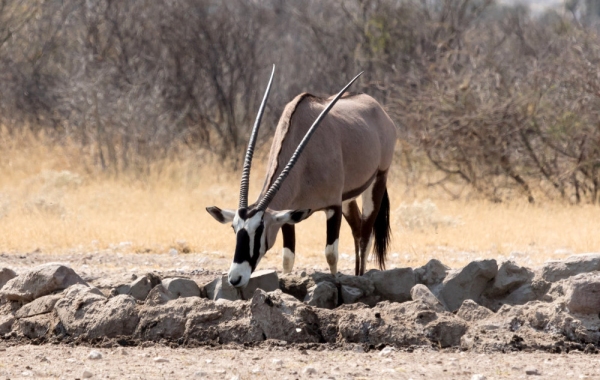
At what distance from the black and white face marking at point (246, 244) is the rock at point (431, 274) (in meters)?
0.99

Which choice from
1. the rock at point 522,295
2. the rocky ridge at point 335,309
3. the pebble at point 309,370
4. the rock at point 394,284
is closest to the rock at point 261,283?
the rocky ridge at point 335,309

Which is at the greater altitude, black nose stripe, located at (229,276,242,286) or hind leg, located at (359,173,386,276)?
hind leg, located at (359,173,386,276)

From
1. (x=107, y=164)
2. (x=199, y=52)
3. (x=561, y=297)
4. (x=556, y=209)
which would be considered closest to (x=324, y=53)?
(x=199, y=52)

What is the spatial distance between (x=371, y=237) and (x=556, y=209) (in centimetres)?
400

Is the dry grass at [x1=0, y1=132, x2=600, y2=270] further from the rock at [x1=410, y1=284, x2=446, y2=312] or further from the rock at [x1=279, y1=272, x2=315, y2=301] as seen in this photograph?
the rock at [x1=410, y1=284, x2=446, y2=312]

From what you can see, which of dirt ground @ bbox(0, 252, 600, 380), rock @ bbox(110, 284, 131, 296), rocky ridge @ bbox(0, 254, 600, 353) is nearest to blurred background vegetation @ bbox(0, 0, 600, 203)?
rocky ridge @ bbox(0, 254, 600, 353)

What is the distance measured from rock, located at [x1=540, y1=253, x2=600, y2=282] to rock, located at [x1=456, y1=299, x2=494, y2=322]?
2.68 ft

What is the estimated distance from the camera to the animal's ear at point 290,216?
580 cm

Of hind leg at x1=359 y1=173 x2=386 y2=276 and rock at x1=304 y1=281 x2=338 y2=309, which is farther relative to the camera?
hind leg at x1=359 y1=173 x2=386 y2=276

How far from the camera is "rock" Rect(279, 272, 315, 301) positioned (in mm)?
5961

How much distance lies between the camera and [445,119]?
12008mm

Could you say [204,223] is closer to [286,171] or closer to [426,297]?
[286,171]

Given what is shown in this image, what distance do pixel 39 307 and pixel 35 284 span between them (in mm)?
241

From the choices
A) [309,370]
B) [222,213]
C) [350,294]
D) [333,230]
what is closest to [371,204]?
[333,230]
